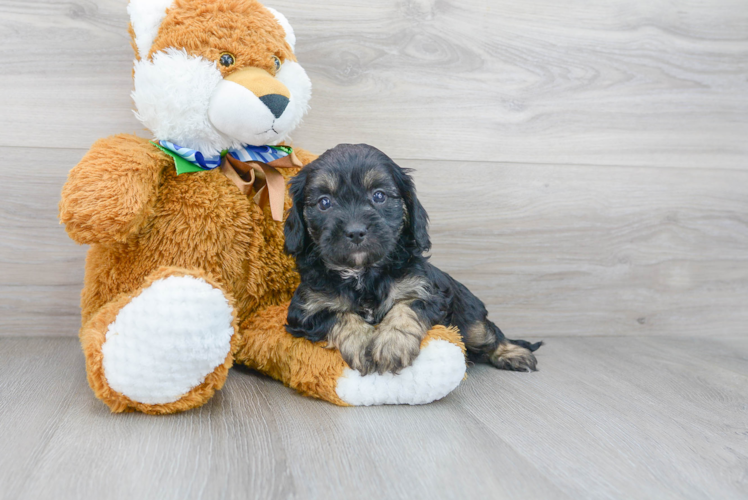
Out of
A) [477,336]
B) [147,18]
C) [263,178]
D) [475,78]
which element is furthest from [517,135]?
[147,18]

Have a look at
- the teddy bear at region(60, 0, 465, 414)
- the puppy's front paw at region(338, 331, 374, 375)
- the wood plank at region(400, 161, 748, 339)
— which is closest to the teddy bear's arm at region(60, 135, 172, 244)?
the teddy bear at region(60, 0, 465, 414)

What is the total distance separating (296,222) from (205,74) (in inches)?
20.3

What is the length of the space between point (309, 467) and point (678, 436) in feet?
3.36

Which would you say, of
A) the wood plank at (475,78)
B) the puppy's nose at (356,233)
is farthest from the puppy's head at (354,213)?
the wood plank at (475,78)

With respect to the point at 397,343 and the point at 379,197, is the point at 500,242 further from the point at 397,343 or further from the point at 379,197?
the point at 397,343

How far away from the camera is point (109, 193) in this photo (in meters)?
1.60

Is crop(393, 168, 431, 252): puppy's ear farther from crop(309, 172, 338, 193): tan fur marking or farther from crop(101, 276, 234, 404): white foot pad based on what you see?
crop(101, 276, 234, 404): white foot pad

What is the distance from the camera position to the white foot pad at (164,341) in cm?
149

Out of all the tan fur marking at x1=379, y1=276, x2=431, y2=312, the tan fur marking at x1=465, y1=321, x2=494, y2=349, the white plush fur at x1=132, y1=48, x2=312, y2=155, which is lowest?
the tan fur marking at x1=465, y1=321, x2=494, y2=349

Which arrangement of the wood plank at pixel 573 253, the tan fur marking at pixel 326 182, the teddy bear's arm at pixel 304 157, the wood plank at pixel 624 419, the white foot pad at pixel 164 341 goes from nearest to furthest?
1. the wood plank at pixel 624 419
2. the white foot pad at pixel 164 341
3. the tan fur marking at pixel 326 182
4. the teddy bear's arm at pixel 304 157
5. the wood plank at pixel 573 253

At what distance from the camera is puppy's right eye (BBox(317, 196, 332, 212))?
1.73 m

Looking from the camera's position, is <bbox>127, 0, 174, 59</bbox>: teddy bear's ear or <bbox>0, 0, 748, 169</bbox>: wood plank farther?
<bbox>0, 0, 748, 169</bbox>: wood plank

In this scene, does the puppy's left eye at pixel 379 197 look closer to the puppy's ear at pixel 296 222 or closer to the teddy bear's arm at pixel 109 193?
the puppy's ear at pixel 296 222

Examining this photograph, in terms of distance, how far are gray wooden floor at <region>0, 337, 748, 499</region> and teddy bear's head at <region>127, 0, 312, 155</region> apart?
830 mm
